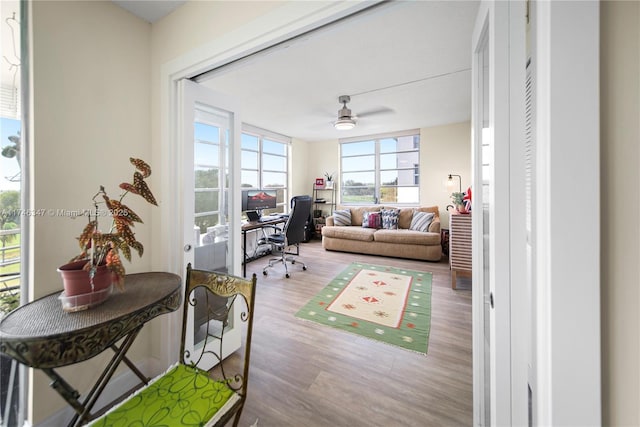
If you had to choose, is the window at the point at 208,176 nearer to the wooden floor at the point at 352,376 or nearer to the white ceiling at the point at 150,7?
the white ceiling at the point at 150,7

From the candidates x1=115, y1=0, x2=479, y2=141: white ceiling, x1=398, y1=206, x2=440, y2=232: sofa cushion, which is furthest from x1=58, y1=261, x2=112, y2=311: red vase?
x1=398, y1=206, x2=440, y2=232: sofa cushion

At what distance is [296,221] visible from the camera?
383cm

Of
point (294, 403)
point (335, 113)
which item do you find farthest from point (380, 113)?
point (294, 403)

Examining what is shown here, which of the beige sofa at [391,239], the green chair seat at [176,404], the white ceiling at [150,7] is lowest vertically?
the green chair seat at [176,404]

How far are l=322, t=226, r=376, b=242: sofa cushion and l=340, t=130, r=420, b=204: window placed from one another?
1.33m

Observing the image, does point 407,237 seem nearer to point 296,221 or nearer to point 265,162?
point 296,221

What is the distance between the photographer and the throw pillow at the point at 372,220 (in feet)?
17.0

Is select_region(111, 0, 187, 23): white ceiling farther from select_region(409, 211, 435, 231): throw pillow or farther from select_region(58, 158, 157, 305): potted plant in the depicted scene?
select_region(409, 211, 435, 231): throw pillow

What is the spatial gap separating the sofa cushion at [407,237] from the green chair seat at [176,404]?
394cm

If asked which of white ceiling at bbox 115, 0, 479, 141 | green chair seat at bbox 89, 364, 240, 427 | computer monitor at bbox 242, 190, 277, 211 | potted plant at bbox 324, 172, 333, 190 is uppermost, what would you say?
white ceiling at bbox 115, 0, 479, 141

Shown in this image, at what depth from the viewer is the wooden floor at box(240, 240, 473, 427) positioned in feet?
4.58

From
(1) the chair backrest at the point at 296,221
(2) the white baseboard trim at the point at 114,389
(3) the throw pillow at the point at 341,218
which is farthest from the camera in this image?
(3) the throw pillow at the point at 341,218

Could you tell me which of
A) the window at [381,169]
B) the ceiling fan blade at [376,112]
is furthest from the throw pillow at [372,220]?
the ceiling fan blade at [376,112]

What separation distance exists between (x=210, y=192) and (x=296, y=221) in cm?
208
